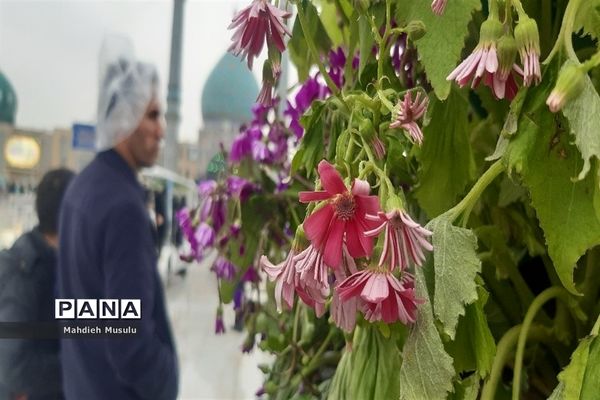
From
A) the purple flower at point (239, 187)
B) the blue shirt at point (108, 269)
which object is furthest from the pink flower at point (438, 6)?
the blue shirt at point (108, 269)

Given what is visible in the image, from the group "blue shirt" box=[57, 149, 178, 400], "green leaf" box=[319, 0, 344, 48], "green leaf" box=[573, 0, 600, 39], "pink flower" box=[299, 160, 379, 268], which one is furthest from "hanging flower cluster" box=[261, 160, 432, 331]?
"blue shirt" box=[57, 149, 178, 400]

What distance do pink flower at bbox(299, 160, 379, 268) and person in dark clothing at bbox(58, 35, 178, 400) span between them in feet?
1.12

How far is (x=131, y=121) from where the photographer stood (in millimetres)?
527

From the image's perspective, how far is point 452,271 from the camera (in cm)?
22

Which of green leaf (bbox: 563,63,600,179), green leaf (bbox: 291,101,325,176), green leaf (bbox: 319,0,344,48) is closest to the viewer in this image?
green leaf (bbox: 563,63,600,179)

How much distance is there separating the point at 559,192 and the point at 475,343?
0.07m

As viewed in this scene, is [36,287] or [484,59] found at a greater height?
[484,59]

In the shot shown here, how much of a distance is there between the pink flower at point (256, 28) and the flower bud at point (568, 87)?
115 millimetres

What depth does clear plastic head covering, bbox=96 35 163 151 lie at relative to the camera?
53 cm

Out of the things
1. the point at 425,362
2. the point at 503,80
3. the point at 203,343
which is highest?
the point at 503,80

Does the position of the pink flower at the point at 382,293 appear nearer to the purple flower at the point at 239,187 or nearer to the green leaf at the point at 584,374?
the green leaf at the point at 584,374

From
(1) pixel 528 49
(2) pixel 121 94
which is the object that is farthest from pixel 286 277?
(2) pixel 121 94

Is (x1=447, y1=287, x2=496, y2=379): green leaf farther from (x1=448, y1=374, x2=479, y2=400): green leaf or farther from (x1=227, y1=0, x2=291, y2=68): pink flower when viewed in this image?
(x1=227, y1=0, x2=291, y2=68): pink flower

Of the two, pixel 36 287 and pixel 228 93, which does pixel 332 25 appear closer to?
pixel 228 93
